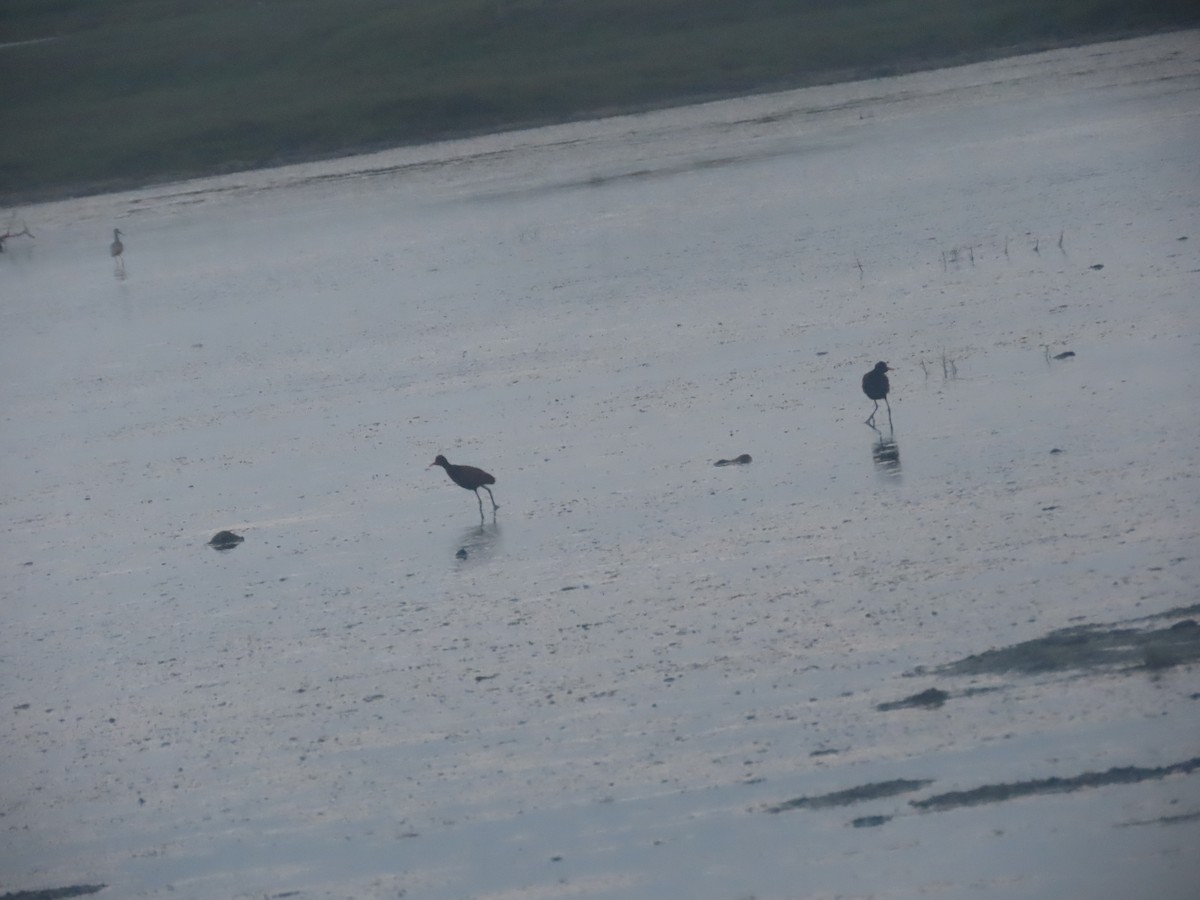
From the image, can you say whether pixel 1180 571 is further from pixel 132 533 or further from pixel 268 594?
pixel 132 533

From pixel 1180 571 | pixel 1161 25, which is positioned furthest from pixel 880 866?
pixel 1161 25

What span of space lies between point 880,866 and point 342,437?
8.10 metres

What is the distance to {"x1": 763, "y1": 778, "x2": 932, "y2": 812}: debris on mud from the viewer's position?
6.30m

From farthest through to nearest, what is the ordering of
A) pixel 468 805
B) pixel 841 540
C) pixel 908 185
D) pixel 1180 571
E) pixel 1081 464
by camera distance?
pixel 908 185 → pixel 1081 464 → pixel 841 540 → pixel 1180 571 → pixel 468 805

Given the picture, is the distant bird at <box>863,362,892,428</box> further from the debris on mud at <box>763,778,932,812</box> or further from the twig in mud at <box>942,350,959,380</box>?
the debris on mud at <box>763,778,932,812</box>

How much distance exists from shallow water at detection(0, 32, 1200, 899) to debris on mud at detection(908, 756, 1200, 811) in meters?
0.05

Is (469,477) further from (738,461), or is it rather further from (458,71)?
(458,71)

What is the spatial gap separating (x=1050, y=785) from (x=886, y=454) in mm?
4608

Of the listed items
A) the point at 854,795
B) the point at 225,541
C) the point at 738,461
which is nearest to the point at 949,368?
the point at 738,461

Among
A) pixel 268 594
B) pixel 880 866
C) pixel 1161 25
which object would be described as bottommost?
pixel 880 866

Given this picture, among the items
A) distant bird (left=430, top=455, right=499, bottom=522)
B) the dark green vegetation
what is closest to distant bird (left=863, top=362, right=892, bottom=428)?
distant bird (left=430, top=455, right=499, bottom=522)

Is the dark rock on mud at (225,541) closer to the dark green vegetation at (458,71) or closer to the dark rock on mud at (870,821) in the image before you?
the dark rock on mud at (870,821)

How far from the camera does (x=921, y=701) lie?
22.8 ft

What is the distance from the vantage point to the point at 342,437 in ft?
43.6
